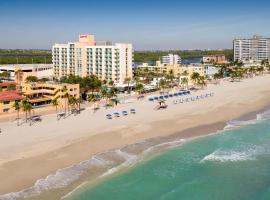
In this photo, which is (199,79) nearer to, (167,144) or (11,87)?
(11,87)

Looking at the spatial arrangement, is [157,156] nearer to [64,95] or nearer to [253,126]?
[253,126]

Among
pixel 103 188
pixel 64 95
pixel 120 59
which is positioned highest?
pixel 120 59

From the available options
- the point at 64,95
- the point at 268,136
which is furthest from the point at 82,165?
the point at 64,95

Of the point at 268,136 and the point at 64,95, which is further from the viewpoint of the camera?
the point at 64,95

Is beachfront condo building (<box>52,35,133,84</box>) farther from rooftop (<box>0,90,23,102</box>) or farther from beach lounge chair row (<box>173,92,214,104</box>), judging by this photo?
rooftop (<box>0,90,23,102</box>)

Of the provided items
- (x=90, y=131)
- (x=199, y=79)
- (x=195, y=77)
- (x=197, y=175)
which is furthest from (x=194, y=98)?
(x=197, y=175)
